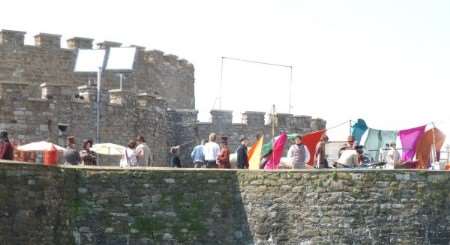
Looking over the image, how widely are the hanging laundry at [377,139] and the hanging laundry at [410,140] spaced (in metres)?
2.66

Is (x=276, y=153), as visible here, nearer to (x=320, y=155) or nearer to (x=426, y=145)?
(x=320, y=155)

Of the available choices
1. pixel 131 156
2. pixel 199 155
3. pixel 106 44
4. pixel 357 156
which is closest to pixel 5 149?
pixel 131 156

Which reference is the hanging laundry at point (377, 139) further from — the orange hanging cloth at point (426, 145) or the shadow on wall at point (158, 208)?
the shadow on wall at point (158, 208)

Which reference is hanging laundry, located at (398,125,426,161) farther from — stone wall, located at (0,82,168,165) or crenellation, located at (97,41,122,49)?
crenellation, located at (97,41,122,49)

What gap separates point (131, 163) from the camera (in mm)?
31734

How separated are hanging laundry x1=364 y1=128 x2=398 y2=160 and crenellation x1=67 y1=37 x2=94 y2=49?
11.6 m

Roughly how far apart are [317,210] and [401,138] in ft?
21.1

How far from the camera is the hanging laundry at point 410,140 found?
3466 cm

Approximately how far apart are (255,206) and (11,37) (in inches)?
614

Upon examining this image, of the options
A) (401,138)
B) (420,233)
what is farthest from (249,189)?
(401,138)

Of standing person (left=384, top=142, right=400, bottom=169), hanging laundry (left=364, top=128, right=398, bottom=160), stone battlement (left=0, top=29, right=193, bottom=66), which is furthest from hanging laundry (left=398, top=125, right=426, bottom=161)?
stone battlement (left=0, top=29, right=193, bottom=66)

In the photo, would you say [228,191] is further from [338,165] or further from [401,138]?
[401,138]

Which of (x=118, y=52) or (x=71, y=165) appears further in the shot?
(x=118, y=52)

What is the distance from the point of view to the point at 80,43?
4369 centimetres
